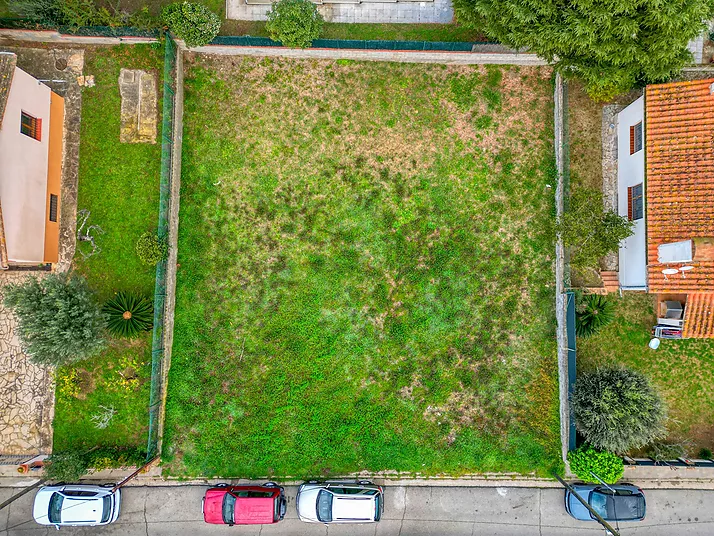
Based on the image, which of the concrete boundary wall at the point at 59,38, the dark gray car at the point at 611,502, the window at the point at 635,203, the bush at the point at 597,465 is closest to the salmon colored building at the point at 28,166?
the concrete boundary wall at the point at 59,38

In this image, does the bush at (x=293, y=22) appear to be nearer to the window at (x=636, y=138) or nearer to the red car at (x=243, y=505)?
the window at (x=636, y=138)

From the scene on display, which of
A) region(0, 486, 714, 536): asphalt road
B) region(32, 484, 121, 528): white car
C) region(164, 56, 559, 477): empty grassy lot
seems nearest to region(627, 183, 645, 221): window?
region(164, 56, 559, 477): empty grassy lot

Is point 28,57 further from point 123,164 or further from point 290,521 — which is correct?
point 290,521

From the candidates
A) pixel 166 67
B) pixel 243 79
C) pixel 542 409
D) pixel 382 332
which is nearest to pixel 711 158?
pixel 542 409

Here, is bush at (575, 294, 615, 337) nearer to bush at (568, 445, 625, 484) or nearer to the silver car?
bush at (568, 445, 625, 484)

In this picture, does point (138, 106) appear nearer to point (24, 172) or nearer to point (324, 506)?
point (24, 172)

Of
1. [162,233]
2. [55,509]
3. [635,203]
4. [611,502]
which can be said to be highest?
[635,203]

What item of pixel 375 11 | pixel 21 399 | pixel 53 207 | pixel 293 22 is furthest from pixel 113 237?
pixel 375 11
